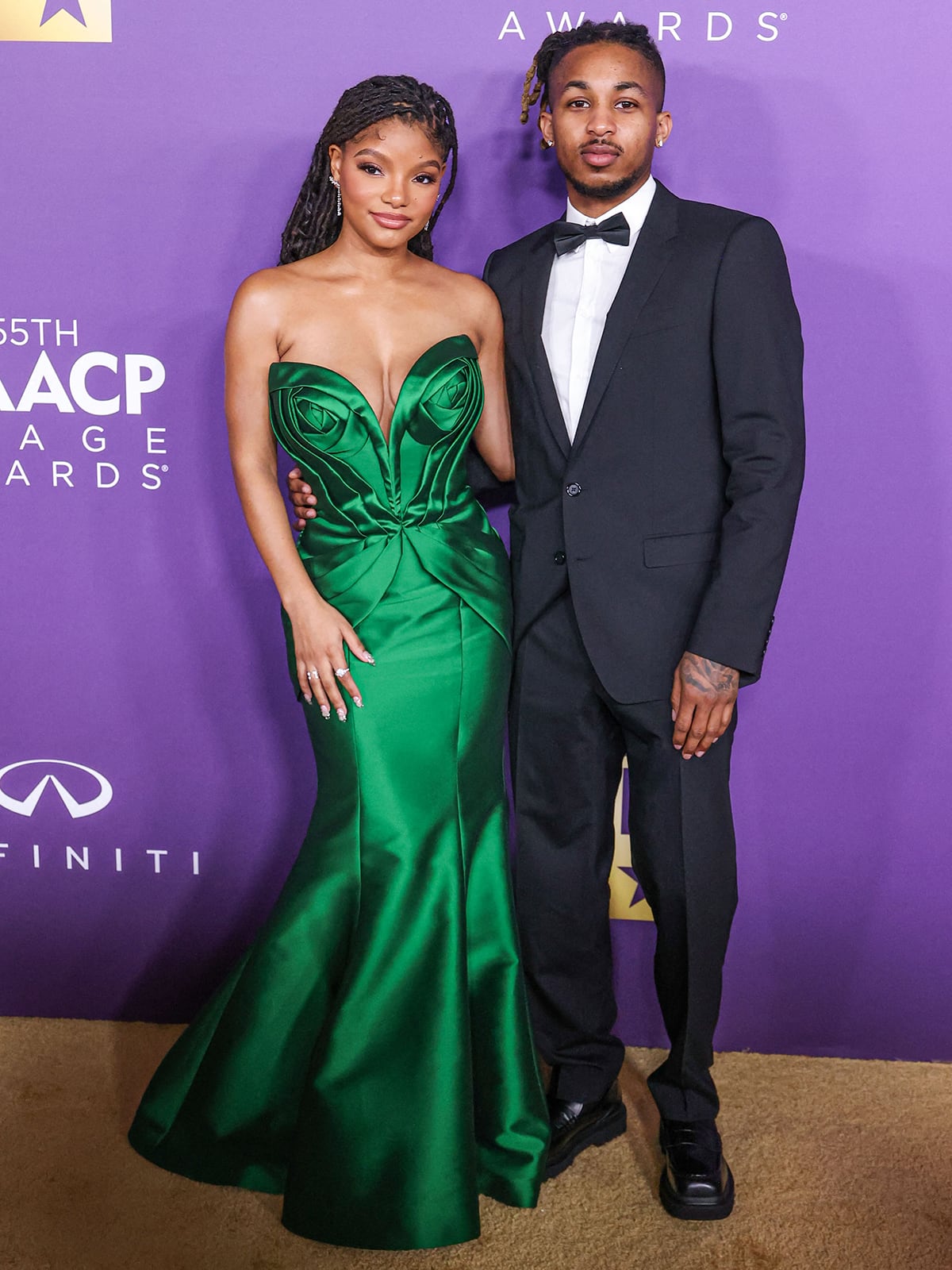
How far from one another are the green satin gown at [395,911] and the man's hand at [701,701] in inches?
13.3

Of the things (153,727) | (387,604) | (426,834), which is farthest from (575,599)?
(153,727)

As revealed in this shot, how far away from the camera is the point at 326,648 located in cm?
211

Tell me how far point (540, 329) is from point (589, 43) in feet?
1.63

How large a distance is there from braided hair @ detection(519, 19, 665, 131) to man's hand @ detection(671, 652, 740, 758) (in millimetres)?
1018

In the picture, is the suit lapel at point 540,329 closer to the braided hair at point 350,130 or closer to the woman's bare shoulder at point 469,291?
the woman's bare shoulder at point 469,291

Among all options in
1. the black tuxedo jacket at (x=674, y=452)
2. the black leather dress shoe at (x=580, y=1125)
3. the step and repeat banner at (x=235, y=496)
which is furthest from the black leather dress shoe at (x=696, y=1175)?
the black tuxedo jacket at (x=674, y=452)

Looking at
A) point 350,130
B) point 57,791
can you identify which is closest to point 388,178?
point 350,130

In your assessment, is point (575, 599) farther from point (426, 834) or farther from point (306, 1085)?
point (306, 1085)

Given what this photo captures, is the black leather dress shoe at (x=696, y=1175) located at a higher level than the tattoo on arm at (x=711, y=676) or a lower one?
lower

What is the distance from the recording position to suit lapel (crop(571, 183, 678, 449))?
2129 millimetres

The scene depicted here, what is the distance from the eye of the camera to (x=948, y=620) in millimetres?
2594

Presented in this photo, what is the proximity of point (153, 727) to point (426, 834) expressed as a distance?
93 cm

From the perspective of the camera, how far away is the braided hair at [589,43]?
6.96 feet

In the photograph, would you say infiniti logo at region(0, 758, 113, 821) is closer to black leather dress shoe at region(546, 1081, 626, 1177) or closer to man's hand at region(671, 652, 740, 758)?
black leather dress shoe at region(546, 1081, 626, 1177)
